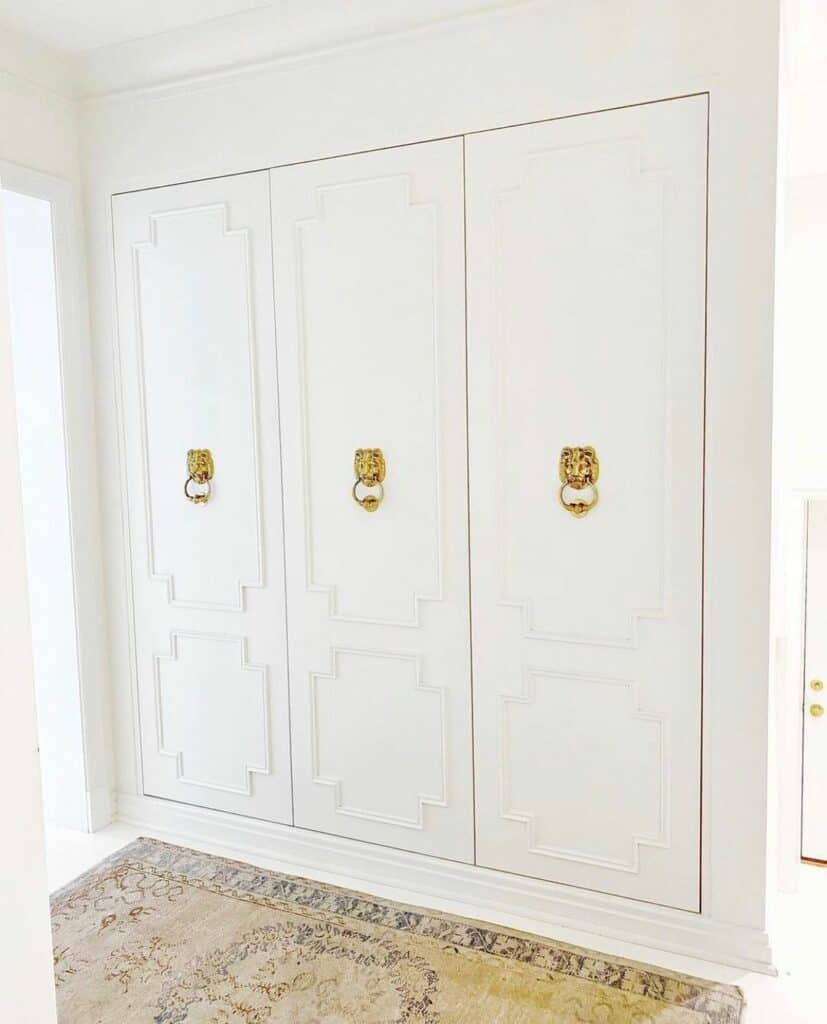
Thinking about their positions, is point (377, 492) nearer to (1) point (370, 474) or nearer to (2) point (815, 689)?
(1) point (370, 474)

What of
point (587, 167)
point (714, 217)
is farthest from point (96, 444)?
point (714, 217)

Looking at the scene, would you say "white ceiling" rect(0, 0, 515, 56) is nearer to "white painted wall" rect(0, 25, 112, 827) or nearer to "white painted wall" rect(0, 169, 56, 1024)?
"white painted wall" rect(0, 25, 112, 827)

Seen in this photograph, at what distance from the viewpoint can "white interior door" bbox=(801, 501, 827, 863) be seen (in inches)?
128

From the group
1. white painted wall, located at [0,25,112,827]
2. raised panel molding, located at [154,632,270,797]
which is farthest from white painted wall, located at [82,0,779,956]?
raised panel molding, located at [154,632,270,797]

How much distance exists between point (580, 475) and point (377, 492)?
63 cm

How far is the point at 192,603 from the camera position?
2.94 metres

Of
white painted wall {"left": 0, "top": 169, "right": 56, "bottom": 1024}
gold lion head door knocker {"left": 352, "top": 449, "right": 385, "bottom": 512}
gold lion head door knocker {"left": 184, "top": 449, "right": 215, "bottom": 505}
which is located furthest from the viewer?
gold lion head door knocker {"left": 184, "top": 449, "right": 215, "bottom": 505}

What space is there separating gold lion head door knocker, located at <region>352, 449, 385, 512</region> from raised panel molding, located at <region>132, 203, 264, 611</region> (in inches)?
15.1

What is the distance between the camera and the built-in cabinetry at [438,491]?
87.5 inches

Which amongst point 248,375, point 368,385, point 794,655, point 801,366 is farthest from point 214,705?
point 801,366

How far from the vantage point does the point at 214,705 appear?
116 inches

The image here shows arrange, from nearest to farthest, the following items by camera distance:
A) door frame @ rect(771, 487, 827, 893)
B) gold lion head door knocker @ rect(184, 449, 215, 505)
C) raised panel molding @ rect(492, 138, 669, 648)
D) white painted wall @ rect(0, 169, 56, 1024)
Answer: white painted wall @ rect(0, 169, 56, 1024)
raised panel molding @ rect(492, 138, 669, 648)
gold lion head door knocker @ rect(184, 449, 215, 505)
door frame @ rect(771, 487, 827, 893)

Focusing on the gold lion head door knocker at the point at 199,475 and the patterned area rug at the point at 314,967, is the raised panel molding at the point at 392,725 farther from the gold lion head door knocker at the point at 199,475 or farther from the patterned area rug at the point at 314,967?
the gold lion head door knocker at the point at 199,475

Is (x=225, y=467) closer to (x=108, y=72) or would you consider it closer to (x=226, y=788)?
(x=226, y=788)
